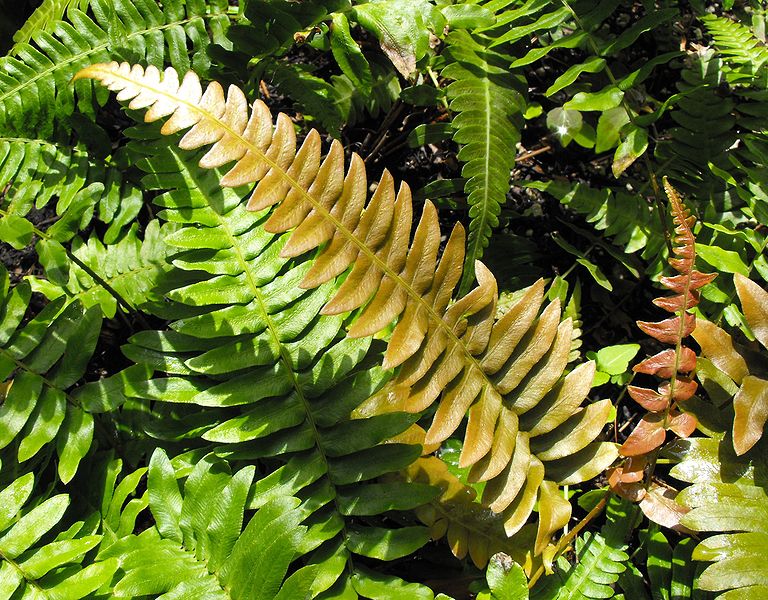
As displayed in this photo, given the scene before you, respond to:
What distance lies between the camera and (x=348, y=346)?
1867 mm

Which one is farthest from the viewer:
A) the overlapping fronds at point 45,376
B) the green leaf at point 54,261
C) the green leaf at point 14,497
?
the green leaf at point 54,261

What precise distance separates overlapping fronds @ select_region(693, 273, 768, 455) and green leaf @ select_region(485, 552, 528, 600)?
60 centimetres

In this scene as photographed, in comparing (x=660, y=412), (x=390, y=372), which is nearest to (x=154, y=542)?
(x=390, y=372)

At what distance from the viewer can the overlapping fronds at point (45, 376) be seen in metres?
1.82

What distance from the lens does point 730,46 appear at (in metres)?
2.35

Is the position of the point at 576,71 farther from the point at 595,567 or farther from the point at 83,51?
the point at 83,51

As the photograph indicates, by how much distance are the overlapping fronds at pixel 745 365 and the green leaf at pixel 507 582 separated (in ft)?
1.98

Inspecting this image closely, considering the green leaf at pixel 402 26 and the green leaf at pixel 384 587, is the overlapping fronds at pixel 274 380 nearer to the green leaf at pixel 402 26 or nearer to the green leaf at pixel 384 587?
the green leaf at pixel 384 587

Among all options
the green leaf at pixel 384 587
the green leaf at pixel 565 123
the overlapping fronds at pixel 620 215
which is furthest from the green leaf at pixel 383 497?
the green leaf at pixel 565 123

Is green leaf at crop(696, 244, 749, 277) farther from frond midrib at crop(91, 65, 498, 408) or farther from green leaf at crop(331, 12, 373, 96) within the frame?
green leaf at crop(331, 12, 373, 96)

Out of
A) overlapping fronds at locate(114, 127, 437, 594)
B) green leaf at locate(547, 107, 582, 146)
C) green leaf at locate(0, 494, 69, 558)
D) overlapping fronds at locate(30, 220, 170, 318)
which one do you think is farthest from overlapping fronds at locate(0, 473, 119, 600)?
green leaf at locate(547, 107, 582, 146)

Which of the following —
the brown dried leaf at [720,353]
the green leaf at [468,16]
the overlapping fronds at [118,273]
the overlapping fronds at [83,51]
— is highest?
the overlapping fronds at [83,51]

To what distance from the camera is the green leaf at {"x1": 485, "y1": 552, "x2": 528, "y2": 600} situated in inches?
64.7

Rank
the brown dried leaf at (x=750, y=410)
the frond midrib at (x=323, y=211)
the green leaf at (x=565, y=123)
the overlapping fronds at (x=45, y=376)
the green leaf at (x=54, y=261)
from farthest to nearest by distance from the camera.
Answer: the green leaf at (x=565, y=123) → the green leaf at (x=54, y=261) → the overlapping fronds at (x=45, y=376) → the brown dried leaf at (x=750, y=410) → the frond midrib at (x=323, y=211)
